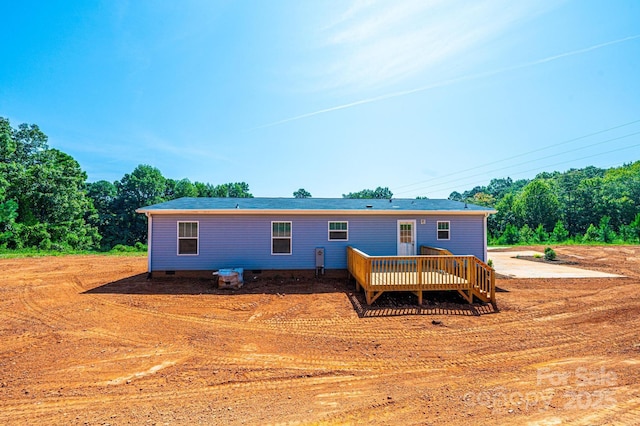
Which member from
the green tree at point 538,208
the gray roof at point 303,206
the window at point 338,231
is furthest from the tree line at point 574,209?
the window at point 338,231

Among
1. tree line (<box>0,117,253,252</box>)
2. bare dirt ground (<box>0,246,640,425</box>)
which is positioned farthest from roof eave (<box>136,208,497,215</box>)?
tree line (<box>0,117,253,252</box>)

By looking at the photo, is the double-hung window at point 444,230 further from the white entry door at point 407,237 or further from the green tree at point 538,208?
the green tree at point 538,208

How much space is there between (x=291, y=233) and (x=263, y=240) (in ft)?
3.49

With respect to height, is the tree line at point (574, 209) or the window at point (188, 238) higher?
the tree line at point (574, 209)

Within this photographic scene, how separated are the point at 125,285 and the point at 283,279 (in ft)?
17.2

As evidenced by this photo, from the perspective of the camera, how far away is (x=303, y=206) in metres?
12.0

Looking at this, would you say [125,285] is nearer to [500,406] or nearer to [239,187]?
[500,406]

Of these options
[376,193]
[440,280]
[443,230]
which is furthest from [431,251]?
[376,193]

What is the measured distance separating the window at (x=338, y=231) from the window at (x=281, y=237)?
162cm

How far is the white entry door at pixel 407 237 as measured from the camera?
464 inches

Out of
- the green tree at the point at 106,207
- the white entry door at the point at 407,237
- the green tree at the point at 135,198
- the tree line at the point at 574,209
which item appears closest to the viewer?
the white entry door at the point at 407,237

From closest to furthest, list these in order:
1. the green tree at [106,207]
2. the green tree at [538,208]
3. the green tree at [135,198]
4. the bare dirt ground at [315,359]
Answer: the bare dirt ground at [315,359] → the green tree at [106,207] → the green tree at [135,198] → the green tree at [538,208]

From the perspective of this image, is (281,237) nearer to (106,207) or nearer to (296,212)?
(296,212)

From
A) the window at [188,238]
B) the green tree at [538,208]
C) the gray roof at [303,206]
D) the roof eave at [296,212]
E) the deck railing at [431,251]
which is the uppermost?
the green tree at [538,208]
